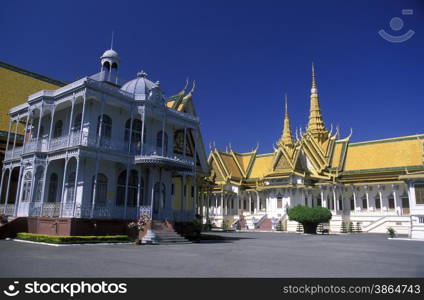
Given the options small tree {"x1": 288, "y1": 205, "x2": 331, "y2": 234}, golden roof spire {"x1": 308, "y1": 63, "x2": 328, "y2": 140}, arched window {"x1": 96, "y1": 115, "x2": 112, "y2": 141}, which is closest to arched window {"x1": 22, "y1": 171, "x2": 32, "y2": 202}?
arched window {"x1": 96, "y1": 115, "x2": 112, "y2": 141}

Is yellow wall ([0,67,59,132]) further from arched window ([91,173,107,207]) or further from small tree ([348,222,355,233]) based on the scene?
small tree ([348,222,355,233])

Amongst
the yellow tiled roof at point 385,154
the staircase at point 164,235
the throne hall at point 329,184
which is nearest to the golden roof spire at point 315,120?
the throne hall at point 329,184

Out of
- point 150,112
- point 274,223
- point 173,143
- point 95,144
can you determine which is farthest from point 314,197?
point 95,144

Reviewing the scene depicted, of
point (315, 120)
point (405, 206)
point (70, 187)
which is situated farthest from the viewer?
point (315, 120)

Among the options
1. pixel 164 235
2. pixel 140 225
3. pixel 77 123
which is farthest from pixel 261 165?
pixel 140 225

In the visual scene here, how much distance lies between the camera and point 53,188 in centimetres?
2056

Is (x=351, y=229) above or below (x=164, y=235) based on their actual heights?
above

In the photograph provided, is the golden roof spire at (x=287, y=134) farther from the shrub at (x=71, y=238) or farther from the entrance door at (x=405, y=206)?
the shrub at (x=71, y=238)

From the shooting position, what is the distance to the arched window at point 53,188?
67.0 feet

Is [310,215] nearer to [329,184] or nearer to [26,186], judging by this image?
[329,184]

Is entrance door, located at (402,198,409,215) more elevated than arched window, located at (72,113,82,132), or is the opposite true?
arched window, located at (72,113,82,132)

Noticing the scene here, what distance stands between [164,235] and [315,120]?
42.0 m

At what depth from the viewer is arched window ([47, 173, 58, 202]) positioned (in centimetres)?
2042

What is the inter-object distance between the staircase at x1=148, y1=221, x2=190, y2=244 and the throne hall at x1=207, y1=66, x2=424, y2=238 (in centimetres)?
1876
